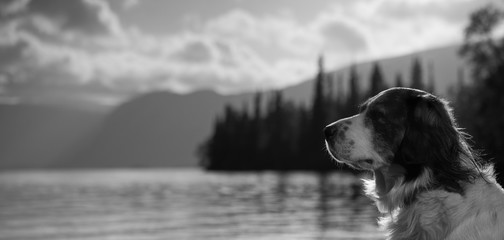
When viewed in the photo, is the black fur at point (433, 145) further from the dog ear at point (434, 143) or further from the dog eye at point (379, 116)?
the dog eye at point (379, 116)

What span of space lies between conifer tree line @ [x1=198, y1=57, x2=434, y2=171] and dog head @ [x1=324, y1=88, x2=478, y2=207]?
103 meters

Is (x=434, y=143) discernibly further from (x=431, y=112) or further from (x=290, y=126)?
(x=290, y=126)

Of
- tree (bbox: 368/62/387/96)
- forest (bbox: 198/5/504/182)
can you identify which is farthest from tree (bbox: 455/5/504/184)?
tree (bbox: 368/62/387/96)

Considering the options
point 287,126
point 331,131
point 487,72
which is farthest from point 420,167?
point 287,126

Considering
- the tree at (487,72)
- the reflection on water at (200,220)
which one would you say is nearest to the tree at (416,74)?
the tree at (487,72)

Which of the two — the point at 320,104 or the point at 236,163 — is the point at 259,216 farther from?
the point at 236,163

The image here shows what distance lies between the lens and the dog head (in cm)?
522

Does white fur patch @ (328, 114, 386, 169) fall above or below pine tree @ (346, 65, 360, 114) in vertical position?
below

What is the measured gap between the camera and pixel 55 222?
25.8 metres

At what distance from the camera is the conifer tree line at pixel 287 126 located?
→ 401 ft

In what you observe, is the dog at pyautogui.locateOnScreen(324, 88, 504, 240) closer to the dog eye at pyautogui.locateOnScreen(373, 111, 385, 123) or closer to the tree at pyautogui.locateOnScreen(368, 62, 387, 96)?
the dog eye at pyautogui.locateOnScreen(373, 111, 385, 123)

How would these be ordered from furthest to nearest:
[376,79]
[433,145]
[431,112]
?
[376,79] < [431,112] < [433,145]

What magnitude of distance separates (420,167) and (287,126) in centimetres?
13900

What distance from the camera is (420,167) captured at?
5.30 metres
